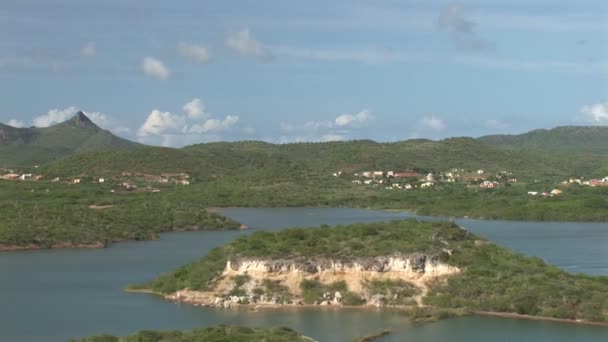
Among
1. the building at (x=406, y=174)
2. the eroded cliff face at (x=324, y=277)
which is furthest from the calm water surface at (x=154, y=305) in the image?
the building at (x=406, y=174)

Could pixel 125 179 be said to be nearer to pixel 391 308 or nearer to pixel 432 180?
pixel 432 180

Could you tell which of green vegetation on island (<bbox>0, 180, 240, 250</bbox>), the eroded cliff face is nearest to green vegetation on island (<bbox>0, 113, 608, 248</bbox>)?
green vegetation on island (<bbox>0, 180, 240, 250</bbox>)

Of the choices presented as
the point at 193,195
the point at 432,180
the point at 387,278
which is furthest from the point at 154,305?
the point at 432,180

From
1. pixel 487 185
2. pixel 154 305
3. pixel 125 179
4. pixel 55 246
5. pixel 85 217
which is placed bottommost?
pixel 154 305

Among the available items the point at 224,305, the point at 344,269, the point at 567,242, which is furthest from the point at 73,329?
the point at 567,242

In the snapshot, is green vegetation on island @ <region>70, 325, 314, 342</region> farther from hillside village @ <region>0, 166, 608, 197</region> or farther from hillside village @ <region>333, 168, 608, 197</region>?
hillside village @ <region>333, 168, 608, 197</region>
